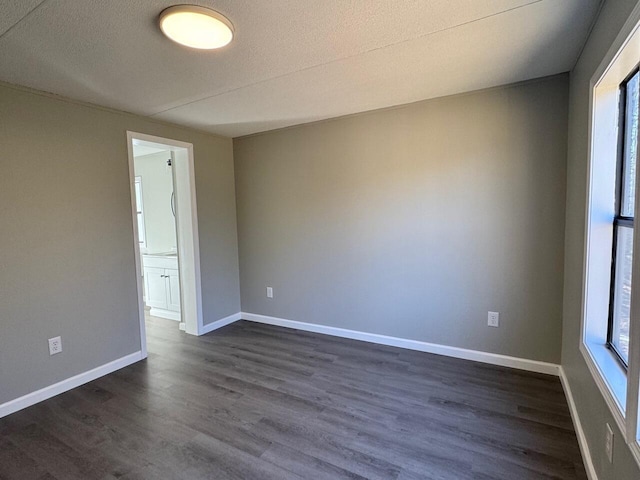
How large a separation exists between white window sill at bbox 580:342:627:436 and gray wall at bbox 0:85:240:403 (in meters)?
3.42

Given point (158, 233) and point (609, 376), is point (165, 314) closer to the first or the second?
point (158, 233)

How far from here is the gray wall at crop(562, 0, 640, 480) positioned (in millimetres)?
1313

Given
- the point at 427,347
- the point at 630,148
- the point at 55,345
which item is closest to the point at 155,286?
the point at 55,345

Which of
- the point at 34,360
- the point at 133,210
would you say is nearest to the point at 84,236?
the point at 133,210

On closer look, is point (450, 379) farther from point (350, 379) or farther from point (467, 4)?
point (467, 4)

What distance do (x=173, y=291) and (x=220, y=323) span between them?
0.89 meters

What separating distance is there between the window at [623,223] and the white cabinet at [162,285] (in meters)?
4.21

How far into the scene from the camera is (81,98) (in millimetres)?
2572

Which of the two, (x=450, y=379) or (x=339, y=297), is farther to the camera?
(x=339, y=297)

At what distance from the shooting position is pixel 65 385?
2.58m

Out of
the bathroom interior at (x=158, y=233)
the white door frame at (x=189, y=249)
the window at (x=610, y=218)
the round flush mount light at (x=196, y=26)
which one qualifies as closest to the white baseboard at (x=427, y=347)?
the white door frame at (x=189, y=249)

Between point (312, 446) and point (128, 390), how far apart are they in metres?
1.62

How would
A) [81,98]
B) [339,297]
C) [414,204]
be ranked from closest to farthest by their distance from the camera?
1. [81,98]
2. [414,204]
3. [339,297]

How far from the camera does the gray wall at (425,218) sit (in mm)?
2557
